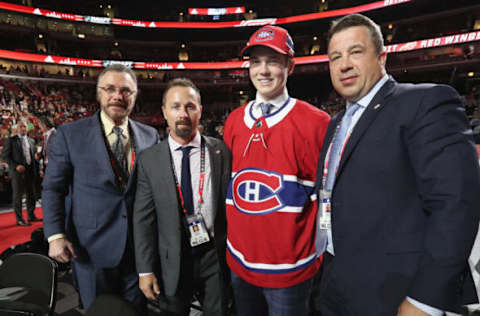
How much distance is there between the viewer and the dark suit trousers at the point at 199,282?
1.59 metres

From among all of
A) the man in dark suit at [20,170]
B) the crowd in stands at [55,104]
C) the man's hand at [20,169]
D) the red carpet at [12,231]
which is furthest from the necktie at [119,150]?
the crowd in stands at [55,104]

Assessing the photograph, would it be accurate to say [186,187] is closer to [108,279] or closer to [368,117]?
[108,279]

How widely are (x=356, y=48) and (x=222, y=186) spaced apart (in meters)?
1.03

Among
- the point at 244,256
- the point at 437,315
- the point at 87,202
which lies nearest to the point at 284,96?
the point at 244,256

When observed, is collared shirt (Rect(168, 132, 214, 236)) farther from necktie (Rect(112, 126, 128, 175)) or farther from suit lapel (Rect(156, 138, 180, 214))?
necktie (Rect(112, 126, 128, 175))

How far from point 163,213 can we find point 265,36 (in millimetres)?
1189

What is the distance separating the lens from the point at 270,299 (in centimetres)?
140

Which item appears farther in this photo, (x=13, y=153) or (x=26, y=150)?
(x=26, y=150)

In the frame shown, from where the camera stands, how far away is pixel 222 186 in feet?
5.26

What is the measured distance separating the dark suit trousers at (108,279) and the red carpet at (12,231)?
297 cm

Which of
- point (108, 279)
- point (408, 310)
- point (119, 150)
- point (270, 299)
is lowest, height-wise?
point (108, 279)

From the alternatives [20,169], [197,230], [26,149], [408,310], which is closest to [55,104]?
[26,149]

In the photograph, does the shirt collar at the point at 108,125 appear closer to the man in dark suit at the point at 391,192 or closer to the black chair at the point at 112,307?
the black chair at the point at 112,307

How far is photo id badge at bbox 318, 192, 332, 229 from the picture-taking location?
123 centimetres
